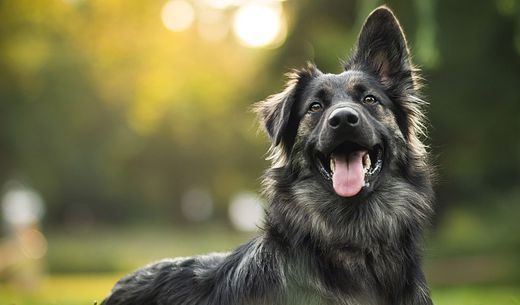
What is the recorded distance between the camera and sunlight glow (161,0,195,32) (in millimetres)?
41406

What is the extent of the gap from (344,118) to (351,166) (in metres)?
0.40

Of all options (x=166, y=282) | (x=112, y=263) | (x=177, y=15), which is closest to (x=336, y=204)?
(x=166, y=282)

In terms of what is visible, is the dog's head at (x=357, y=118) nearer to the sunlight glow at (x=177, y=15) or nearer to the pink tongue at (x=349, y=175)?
the pink tongue at (x=349, y=175)

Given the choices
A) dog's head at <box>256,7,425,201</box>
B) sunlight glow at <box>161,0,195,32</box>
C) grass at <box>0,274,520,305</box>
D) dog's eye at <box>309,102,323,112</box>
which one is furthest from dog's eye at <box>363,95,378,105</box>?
sunlight glow at <box>161,0,195,32</box>

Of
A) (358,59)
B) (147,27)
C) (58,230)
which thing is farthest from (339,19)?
(58,230)

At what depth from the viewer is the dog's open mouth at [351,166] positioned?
20.1ft

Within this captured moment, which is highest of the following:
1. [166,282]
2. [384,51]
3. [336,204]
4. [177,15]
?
[177,15]

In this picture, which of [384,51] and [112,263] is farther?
[112,263]

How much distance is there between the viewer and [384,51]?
708cm

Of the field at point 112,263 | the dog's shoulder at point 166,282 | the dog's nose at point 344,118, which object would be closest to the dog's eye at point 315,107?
the dog's nose at point 344,118

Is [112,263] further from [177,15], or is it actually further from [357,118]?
[357,118]

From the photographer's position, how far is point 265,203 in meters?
6.68

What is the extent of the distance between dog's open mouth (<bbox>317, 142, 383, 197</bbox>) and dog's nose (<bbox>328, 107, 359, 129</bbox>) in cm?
20

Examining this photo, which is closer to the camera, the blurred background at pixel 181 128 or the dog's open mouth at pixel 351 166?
the dog's open mouth at pixel 351 166
